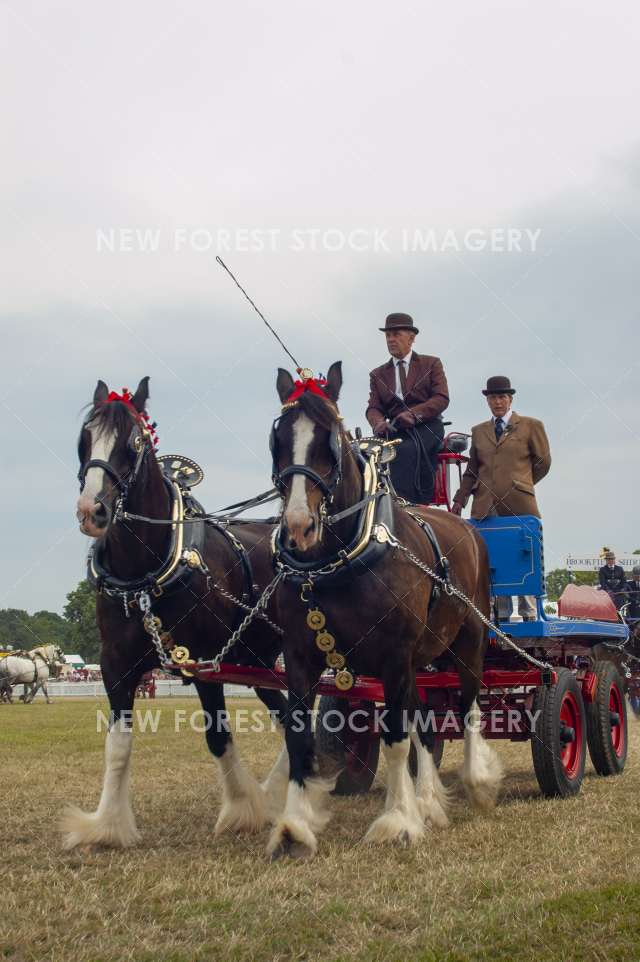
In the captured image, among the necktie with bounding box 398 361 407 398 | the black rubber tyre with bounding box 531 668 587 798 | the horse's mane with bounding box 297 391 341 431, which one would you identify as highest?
the necktie with bounding box 398 361 407 398

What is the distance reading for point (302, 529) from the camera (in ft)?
18.3

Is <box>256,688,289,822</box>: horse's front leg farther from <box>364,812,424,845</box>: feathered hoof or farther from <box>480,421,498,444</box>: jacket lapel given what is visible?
<box>480,421,498,444</box>: jacket lapel

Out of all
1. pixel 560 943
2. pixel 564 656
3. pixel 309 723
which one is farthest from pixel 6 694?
pixel 560 943

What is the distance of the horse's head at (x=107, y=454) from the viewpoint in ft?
19.4

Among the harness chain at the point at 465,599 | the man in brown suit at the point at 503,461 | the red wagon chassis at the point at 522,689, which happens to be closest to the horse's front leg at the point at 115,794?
the red wagon chassis at the point at 522,689

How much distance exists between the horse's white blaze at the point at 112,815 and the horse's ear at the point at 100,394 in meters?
1.96

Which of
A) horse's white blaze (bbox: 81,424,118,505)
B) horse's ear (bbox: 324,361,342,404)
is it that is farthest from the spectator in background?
horse's white blaze (bbox: 81,424,118,505)

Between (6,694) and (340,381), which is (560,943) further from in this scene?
(6,694)

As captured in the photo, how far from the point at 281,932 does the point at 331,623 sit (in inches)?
85.2

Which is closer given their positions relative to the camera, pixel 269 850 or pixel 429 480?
pixel 269 850

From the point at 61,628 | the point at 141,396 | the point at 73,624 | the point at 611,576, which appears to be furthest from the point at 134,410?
Answer: the point at 61,628

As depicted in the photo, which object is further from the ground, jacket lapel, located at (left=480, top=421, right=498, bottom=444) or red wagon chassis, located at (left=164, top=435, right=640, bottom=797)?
jacket lapel, located at (left=480, top=421, right=498, bottom=444)

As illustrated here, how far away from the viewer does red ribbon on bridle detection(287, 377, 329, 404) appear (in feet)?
20.1

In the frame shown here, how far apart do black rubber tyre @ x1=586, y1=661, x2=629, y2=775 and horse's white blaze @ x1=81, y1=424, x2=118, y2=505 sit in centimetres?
494
